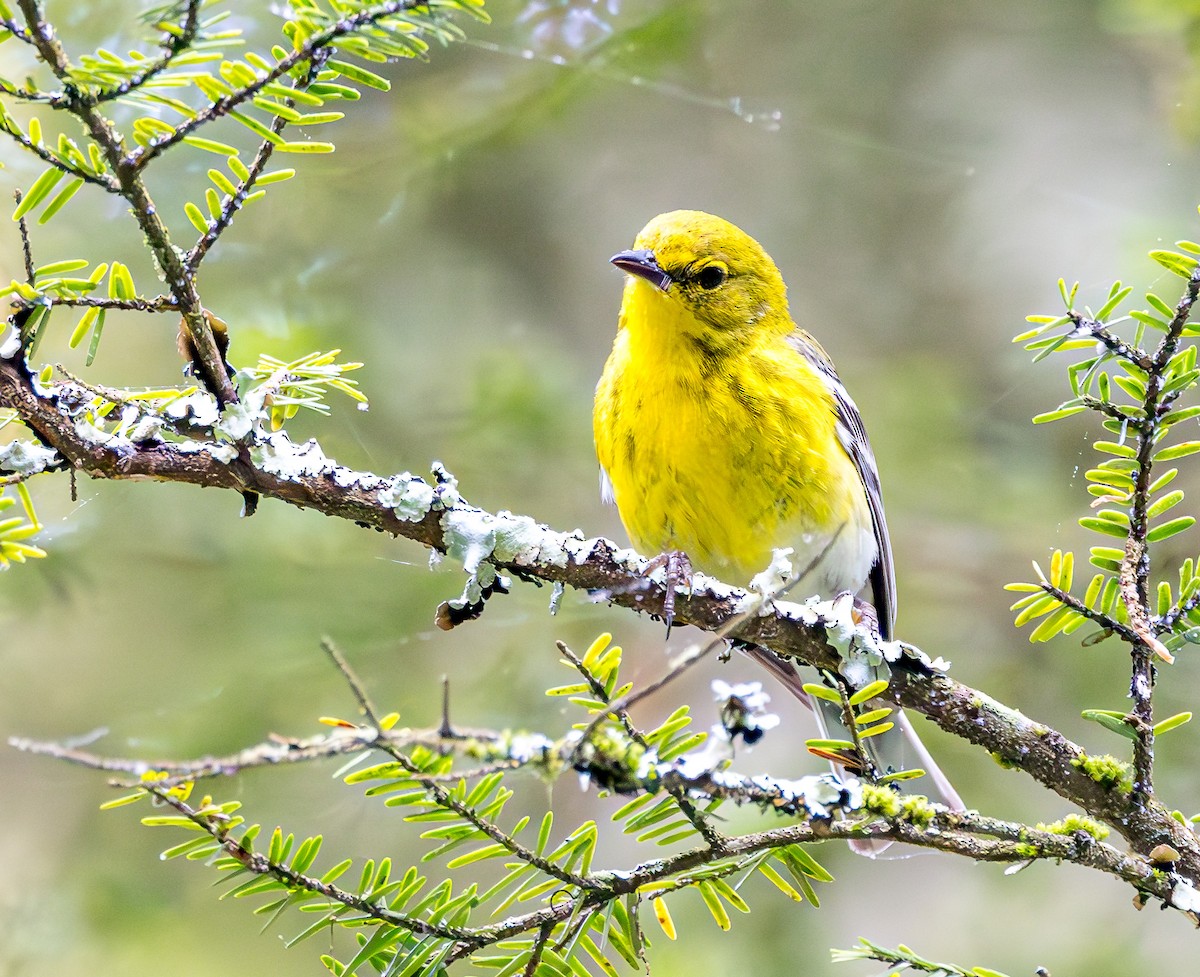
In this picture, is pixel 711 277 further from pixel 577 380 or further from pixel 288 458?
pixel 288 458

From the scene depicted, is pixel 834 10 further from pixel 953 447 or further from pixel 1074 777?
pixel 1074 777

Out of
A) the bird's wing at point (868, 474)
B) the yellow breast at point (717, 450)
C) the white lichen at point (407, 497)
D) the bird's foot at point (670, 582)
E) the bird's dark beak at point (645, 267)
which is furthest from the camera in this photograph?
the bird's wing at point (868, 474)

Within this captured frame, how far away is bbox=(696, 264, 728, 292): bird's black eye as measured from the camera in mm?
3043

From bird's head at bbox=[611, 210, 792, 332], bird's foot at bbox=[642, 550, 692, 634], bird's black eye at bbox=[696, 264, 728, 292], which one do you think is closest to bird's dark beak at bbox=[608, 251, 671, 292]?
bird's head at bbox=[611, 210, 792, 332]

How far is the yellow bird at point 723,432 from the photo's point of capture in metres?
2.76

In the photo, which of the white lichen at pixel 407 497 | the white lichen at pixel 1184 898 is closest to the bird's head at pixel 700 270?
the white lichen at pixel 407 497

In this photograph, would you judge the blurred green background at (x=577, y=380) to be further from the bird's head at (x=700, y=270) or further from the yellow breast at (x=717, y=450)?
the bird's head at (x=700, y=270)

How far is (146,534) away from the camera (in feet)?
12.3

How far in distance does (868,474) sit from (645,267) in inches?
37.3

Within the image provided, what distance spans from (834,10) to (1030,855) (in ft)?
15.9

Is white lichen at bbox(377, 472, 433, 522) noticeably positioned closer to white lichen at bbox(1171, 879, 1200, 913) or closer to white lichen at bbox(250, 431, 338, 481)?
white lichen at bbox(250, 431, 338, 481)

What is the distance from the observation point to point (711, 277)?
306cm

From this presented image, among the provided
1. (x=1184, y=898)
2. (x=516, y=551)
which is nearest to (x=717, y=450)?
(x=516, y=551)

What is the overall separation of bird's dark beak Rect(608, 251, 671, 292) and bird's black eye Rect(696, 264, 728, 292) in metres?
0.10
